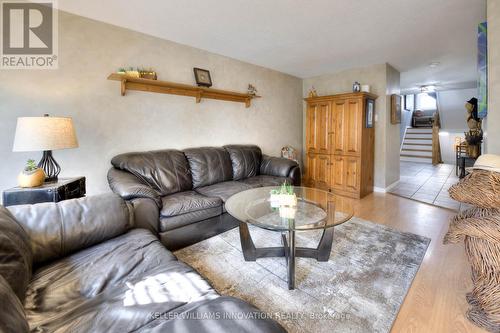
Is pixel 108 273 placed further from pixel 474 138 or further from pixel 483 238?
pixel 474 138

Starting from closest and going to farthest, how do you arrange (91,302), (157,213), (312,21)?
(91,302)
(157,213)
(312,21)

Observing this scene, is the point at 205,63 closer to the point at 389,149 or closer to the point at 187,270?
the point at 187,270

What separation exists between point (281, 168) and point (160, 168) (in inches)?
68.8

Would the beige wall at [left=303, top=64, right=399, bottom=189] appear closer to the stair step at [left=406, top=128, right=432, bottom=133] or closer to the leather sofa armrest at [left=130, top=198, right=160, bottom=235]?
the leather sofa armrest at [left=130, top=198, right=160, bottom=235]

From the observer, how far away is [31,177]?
187cm

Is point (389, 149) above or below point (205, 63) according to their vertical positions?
below

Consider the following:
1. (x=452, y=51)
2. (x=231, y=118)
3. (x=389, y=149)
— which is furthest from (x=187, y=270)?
(x=452, y=51)

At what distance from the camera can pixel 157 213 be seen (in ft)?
7.13

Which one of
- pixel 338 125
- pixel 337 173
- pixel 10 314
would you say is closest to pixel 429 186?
Answer: pixel 337 173

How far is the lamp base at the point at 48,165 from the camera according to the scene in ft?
6.90

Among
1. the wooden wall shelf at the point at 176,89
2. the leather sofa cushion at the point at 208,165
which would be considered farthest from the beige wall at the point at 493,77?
the wooden wall shelf at the point at 176,89

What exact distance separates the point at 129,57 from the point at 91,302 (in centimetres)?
268

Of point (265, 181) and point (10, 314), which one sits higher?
point (265, 181)

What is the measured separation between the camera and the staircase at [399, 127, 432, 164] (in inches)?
321
